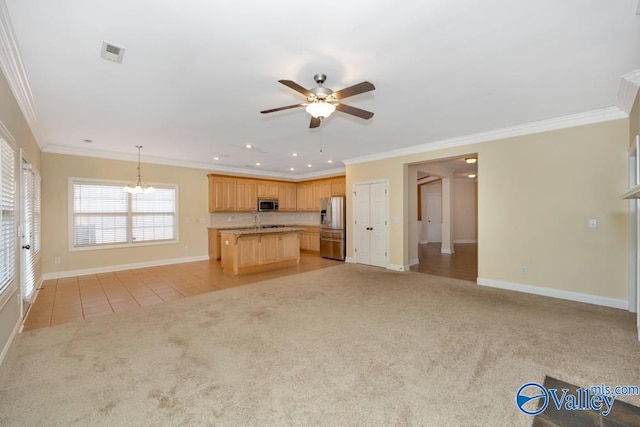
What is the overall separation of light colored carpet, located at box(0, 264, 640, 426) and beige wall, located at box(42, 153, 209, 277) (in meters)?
3.30

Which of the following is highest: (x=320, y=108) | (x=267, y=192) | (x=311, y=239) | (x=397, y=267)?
(x=320, y=108)

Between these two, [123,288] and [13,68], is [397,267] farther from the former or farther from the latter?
[13,68]

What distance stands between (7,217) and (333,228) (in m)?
6.17

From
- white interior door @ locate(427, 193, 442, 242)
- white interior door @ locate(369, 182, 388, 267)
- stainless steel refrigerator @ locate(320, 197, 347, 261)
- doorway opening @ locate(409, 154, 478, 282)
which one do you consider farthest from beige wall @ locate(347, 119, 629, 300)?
white interior door @ locate(427, 193, 442, 242)

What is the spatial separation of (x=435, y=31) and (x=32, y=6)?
2.90m

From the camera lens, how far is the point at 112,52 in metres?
2.38

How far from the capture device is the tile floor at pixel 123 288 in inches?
147

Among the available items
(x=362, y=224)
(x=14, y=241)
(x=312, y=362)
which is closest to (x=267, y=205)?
(x=362, y=224)

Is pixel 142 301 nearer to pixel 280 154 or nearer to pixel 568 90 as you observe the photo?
pixel 280 154

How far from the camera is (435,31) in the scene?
2133 mm

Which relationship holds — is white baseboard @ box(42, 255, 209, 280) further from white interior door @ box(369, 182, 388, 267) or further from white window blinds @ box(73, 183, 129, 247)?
white interior door @ box(369, 182, 388, 267)

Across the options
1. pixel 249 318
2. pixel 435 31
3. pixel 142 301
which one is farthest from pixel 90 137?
pixel 435 31

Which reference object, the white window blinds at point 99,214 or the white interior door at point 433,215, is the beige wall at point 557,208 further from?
the white window blinds at point 99,214

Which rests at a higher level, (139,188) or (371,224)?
(139,188)
